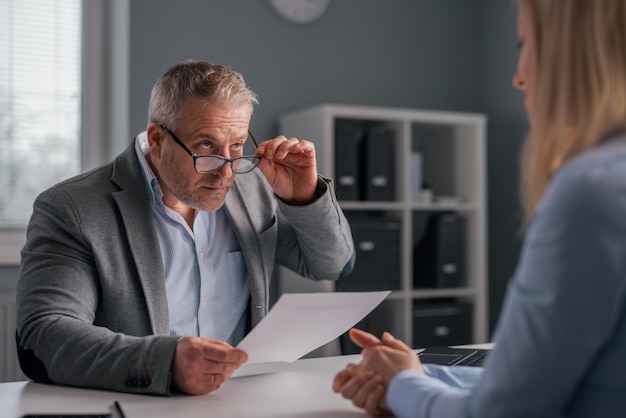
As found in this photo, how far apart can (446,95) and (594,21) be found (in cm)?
351

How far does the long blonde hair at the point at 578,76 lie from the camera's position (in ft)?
2.33

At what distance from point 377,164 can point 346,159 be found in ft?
0.53

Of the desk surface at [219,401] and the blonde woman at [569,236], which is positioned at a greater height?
the blonde woman at [569,236]

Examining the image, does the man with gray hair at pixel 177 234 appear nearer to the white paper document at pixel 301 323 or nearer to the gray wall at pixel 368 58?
the white paper document at pixel 301 323

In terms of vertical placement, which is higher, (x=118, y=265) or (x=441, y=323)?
(x=118, y=265)

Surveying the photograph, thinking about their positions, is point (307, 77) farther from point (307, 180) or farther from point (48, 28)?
point (307, 180)

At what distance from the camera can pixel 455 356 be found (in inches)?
56.2

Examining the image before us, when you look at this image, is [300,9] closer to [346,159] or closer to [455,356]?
[346,159]

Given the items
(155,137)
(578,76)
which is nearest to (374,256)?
(155,137)

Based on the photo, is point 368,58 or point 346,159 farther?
point 368,58

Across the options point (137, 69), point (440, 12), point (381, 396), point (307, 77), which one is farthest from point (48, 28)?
point (381, 396)

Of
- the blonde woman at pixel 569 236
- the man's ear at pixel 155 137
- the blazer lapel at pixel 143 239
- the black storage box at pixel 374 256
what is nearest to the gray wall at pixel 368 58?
the black storage box at pixel 374 256

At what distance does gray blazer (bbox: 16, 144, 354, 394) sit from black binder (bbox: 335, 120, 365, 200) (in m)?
1.40

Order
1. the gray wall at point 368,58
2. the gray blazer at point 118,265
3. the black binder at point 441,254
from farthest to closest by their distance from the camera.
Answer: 1. the black binder at point 441,254
2. the gray wall at point 368,58
3. the gray blazer at point 118,265
